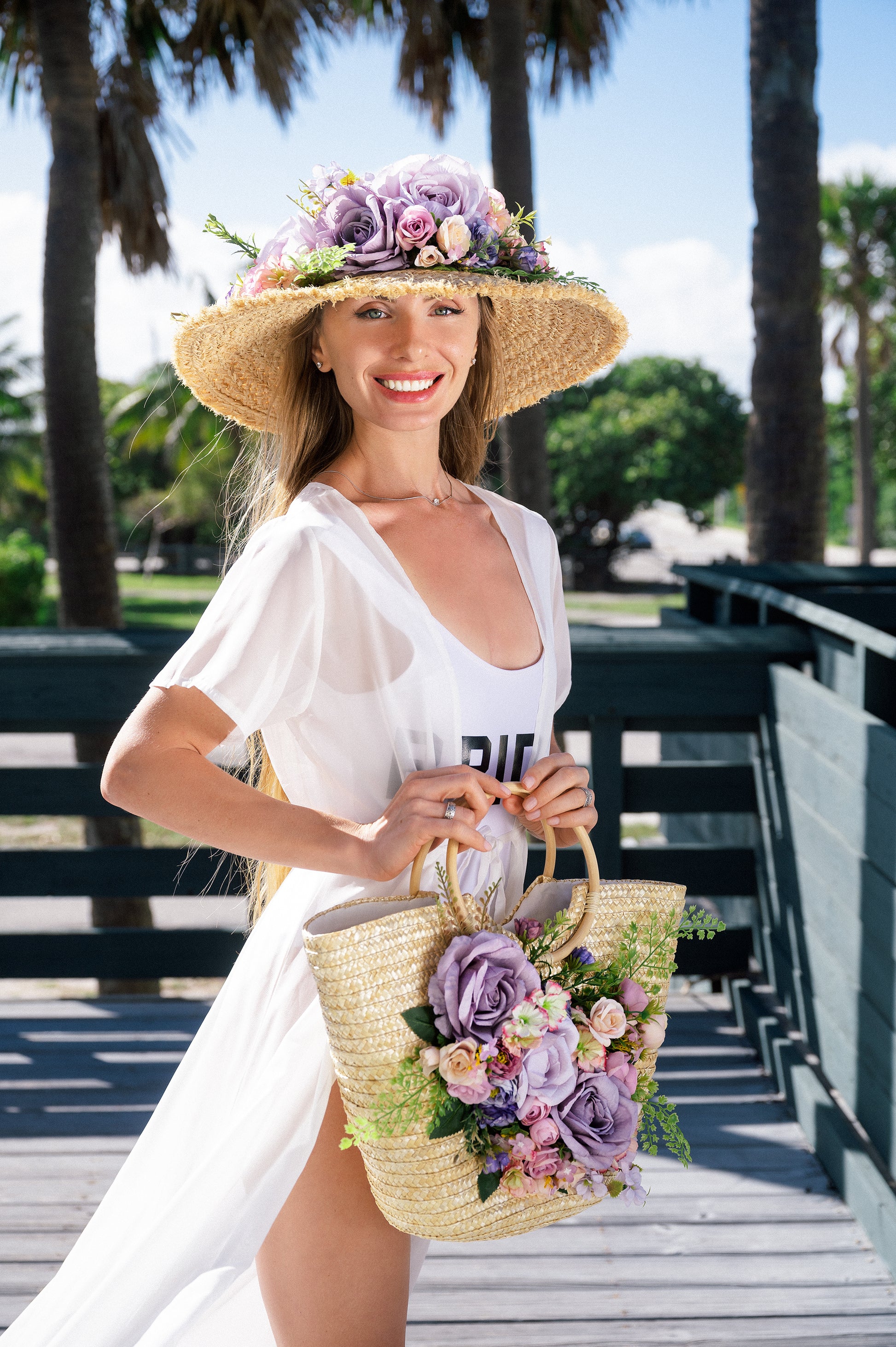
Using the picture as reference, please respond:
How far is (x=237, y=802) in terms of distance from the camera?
4.26 feet

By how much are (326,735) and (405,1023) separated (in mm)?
367

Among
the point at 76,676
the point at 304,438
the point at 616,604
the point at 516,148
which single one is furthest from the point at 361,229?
the point at 616,604

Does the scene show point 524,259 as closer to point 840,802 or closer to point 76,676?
point 840,802

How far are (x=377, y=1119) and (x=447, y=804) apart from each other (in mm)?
327

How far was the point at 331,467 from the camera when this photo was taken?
5.18 feet

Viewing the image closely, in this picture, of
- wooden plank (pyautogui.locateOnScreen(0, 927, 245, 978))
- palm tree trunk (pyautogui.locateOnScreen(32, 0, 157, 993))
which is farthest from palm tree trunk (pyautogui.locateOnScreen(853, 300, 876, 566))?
wooden plank (pyautogui.locateOnScreen(0, 927, 245, 978))

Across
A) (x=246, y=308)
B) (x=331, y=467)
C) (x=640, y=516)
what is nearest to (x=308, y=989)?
(x=331, y=467)

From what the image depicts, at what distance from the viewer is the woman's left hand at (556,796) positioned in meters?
1.35

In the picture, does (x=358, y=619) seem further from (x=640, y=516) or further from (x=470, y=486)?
(x=640, y=516)

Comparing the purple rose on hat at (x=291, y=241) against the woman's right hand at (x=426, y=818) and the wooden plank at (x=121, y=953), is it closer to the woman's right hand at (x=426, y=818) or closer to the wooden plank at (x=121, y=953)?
the woman's right hand at (x=426, y=818)

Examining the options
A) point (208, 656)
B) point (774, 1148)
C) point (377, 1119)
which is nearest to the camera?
point (377, 1119)

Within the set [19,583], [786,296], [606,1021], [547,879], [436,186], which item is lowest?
[19,583]

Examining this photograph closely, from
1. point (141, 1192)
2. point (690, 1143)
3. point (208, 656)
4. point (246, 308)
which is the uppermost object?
point (246, 308)

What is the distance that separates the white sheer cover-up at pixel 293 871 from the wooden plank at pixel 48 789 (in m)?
1.96
